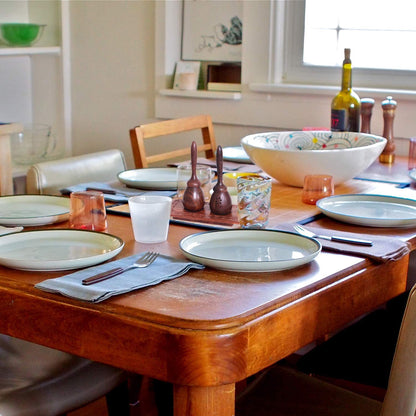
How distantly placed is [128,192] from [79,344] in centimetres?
85

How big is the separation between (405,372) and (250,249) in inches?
15.9

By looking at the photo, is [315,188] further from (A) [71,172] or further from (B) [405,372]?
(B) [405,372]

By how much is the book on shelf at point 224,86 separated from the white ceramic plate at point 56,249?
180 centimetres

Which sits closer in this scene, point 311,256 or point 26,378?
point 311,256

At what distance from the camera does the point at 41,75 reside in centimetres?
371

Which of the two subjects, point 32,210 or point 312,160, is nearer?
point 32,210

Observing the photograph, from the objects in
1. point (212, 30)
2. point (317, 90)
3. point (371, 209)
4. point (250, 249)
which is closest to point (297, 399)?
point (250, 249)

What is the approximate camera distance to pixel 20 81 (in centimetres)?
371

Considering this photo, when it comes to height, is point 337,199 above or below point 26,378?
above

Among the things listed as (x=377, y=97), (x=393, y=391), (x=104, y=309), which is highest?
(x=377, y=97)

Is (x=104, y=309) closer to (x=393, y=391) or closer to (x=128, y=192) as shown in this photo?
(x=393, y=391)

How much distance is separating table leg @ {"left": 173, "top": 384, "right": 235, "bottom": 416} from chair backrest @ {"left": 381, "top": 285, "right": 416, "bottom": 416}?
0.27 m

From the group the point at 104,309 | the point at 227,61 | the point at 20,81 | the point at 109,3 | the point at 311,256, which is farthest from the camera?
the point at 20,81

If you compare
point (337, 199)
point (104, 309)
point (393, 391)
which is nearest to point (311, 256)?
point (393, 391)
